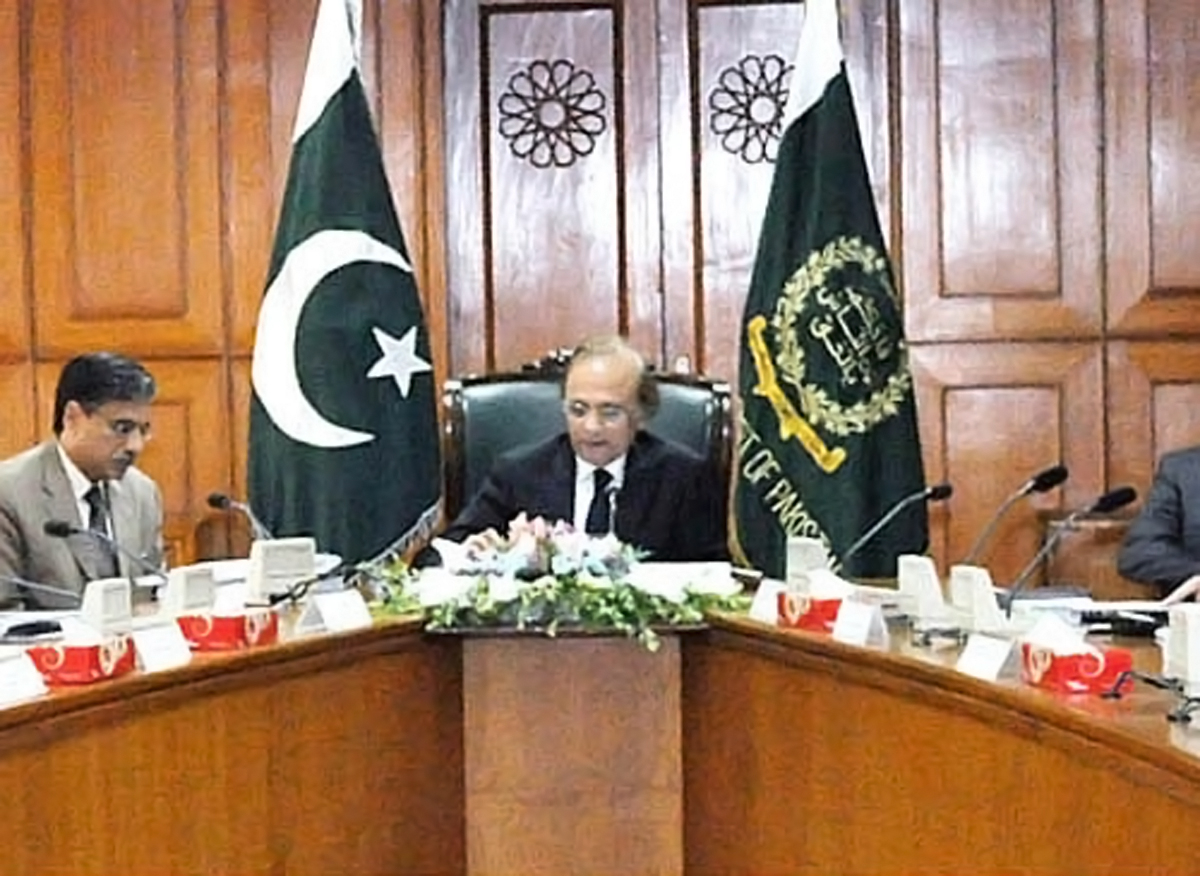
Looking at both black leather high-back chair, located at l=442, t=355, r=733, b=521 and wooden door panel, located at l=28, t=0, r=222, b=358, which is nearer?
black leather high-back chair, located at l=442, t=355, r=733, b=521

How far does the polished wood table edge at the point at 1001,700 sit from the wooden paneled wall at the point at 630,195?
7.01 feet

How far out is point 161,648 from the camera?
2.41m

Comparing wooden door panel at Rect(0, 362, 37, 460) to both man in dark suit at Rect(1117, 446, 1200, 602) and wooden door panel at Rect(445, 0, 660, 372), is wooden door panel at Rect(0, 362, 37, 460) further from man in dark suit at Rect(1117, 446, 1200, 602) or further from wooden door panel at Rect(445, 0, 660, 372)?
man in dark suit at Rect(1117, 446, 1200, 602)

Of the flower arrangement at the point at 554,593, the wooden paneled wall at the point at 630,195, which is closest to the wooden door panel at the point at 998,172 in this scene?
the wooden paneled wall at the point at 630,195

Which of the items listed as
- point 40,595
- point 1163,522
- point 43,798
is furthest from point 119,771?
point 1163,522

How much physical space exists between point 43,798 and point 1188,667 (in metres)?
1.23

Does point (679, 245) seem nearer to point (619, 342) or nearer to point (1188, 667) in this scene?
point (619, 342)

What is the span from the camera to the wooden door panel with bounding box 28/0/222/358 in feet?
15.8

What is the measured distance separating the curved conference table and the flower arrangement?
0.20 ft

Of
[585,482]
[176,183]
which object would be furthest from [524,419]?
[176,183]

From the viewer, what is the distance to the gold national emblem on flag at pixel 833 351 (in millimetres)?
3818

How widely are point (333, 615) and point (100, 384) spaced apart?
1012 millimetres

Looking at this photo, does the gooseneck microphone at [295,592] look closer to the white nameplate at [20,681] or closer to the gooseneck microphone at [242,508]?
the gooseneck microphone at [242,508]

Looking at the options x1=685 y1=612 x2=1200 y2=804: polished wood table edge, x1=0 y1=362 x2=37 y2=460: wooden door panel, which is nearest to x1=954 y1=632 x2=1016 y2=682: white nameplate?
x1=685 y1=612 x2=1200 y2=804: polished wood table edge
